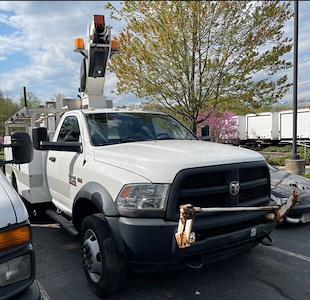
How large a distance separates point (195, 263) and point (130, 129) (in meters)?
2.06

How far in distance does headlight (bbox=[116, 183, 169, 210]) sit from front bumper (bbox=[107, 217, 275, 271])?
0.12 metres

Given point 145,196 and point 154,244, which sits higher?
point 145,196

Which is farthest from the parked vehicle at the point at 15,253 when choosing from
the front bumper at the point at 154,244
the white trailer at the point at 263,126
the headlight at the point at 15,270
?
the white trailer at the point at 263,126

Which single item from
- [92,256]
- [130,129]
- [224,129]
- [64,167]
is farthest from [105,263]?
[224,129]

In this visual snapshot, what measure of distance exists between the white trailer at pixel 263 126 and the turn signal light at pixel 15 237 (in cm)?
2989

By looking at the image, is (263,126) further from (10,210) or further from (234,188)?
(10,210)

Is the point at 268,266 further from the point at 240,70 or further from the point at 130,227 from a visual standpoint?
the point at 240,70

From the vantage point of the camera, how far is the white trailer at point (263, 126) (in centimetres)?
3048

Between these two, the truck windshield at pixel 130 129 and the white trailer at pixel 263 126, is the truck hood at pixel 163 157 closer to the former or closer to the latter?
the truck windshield at pixel 130 129

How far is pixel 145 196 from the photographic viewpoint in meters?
3.37

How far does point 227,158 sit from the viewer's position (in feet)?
12.1

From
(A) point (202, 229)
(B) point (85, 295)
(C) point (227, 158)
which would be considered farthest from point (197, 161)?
(B) point (85, 295)

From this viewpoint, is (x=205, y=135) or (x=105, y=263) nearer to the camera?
(x=105, y=263)

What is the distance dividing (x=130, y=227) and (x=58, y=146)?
1575mm
